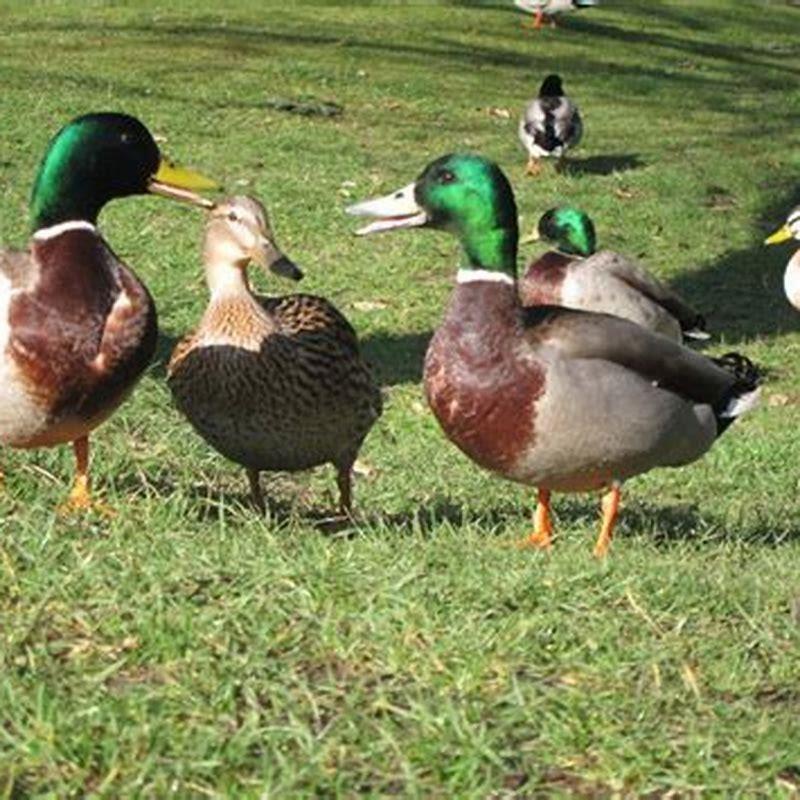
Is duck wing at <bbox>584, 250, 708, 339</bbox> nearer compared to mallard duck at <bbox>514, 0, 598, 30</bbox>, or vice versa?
duck wing at <bbox>584, 250, 708, 339</bbox>

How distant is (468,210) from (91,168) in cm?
111

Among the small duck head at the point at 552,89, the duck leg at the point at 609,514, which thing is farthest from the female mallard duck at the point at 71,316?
the small duck head at the point at 552,89

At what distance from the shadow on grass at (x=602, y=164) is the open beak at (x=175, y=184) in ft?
31.0

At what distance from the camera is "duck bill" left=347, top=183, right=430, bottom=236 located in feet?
18.8

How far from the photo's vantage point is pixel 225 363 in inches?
225

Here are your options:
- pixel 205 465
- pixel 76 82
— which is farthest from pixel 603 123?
pixel 205 465

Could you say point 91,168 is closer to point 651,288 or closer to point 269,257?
point 269,257

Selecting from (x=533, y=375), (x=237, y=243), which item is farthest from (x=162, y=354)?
(x=533, y=375)

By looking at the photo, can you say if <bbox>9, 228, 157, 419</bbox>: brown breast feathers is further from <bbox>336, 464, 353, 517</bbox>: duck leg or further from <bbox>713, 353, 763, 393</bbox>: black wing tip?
<bbox>713, 353, 763, 393</bbox>: black wing tip

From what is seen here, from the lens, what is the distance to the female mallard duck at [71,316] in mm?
4926

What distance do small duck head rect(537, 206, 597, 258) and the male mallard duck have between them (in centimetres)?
419

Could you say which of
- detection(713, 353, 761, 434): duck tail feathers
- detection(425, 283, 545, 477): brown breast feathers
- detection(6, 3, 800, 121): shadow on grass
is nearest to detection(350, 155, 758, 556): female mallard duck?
detection(425, 283, 545, 477): brown breast feathers

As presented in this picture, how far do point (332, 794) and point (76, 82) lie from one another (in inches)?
529

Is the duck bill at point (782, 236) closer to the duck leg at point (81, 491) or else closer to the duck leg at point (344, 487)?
the duck leg at point (344, 487)
